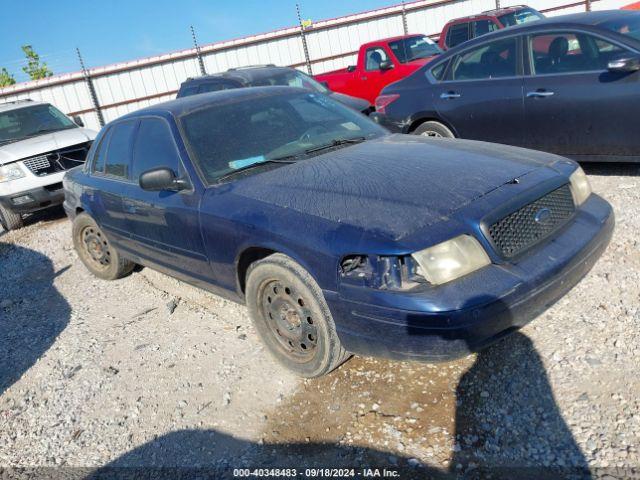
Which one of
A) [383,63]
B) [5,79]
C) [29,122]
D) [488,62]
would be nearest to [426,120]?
[488,62]

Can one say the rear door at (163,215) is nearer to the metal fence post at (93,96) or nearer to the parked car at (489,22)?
the parked car at (489,22)

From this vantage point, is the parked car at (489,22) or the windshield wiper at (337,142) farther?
the parked car at (489,22)

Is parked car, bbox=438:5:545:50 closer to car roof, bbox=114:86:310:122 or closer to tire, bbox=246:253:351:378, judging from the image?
car roof, bbox=114:86:310:122

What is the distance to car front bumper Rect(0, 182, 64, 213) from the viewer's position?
7.88 metres

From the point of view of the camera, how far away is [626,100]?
181 inches

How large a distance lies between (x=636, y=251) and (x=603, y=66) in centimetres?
201

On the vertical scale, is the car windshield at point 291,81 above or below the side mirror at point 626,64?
above

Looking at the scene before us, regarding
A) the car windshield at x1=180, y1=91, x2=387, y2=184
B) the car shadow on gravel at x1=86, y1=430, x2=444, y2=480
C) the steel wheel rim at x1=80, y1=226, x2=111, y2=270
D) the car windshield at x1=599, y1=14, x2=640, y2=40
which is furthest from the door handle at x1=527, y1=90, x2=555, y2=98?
the steel wheel rim at x1=80, y1=226, x2=111, y2=270

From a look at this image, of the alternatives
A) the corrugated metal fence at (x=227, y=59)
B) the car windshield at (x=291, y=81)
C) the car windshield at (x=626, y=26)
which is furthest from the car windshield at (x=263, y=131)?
the corrugated metal fence at (x=227, y=59)

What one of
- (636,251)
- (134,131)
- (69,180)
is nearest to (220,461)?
(134,131)

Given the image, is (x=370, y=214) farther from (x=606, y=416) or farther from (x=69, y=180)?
(x=69, y=180)

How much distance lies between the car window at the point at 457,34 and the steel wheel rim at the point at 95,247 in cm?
932

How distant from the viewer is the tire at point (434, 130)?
601 cm

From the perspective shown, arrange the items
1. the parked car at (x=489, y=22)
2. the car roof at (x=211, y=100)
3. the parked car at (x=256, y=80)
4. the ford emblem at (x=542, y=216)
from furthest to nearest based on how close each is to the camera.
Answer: the parked car at (x=489, y=22), the parked car at (x=256, y=80), the car roof at (x=211, y=100), the ford emblem at (x=542, y=216)
